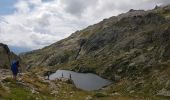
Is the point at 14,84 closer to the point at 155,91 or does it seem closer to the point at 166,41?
the point at 155,91

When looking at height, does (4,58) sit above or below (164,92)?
above

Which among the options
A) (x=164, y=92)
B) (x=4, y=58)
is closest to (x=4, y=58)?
(x=4, y=58)

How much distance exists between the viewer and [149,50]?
196 m

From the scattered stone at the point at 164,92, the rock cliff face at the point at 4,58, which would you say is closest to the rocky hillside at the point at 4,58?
the rock cliff face at the point at 4,58

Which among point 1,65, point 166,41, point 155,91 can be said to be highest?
point 166,41

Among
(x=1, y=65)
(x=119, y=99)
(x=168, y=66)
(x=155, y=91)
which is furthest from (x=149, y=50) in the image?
(x=119, y=99)

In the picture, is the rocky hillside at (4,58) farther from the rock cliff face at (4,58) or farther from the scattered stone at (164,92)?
the scattered stone at (164,92)

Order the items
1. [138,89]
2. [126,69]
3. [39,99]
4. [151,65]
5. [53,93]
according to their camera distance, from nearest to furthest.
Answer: [39,99]
[53,93]
[138,89]
[151,65]
[126,69]

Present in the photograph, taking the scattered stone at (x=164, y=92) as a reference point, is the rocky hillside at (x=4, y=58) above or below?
above

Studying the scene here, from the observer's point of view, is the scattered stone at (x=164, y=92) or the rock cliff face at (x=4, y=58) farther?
the scattered stone at (x=164, y=92)

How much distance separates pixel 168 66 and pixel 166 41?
2718 centimetres

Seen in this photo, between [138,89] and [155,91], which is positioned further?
[138,89]

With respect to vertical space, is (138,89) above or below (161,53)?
below

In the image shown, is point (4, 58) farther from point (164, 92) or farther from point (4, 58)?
point (164, 92)
